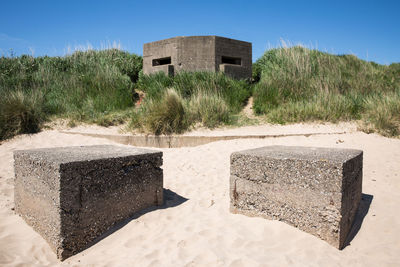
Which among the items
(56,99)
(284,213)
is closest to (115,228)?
(284,213)

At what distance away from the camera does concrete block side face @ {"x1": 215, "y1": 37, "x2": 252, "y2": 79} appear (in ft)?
32.8

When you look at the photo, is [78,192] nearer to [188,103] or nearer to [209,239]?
[209,239]

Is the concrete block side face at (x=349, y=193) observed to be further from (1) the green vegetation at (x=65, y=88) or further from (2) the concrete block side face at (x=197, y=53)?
(2) the concrete block side face at (x=197, y=53)

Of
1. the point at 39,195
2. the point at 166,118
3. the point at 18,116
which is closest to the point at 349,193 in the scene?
the point at 39,195

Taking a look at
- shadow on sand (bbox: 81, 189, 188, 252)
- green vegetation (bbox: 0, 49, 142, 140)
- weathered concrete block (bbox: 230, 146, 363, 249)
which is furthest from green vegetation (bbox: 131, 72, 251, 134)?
weathered concrete block (bbox: 230, 146, 363, 249)

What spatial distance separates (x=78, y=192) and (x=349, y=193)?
2242mm

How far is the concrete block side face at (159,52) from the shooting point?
10.2 meters

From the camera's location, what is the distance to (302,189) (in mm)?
2348

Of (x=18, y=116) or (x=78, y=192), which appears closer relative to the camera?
(x=78, y=192)

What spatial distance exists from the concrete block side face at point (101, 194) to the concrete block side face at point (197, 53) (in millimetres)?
7528

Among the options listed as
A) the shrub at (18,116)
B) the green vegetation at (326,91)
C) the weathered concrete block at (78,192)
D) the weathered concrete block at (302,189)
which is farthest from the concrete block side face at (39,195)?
the green vegetation at (326,91)

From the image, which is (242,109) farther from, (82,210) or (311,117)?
(82,210)

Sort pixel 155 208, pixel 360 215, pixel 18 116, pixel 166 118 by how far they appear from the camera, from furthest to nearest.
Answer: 1. pixel 18 116
2. pixel 166 118
3. pixel 155 208
4. pixel 360 215

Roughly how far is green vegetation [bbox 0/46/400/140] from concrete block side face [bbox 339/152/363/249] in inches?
147
